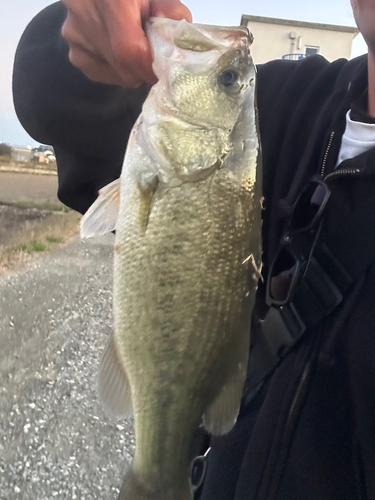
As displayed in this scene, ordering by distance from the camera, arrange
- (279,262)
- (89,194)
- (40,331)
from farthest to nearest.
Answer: (40,331) < (89,194) < (279,262)

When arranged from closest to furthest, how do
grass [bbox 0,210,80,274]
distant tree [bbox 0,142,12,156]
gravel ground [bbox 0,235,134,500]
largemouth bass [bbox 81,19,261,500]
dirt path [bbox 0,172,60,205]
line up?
largemouth bass [bbox 81,19,261,500], gravel ground [bbox 0,235,134,500], grass [bbox 0,210,80,274], dirt path [bbox 0,172,60,205], distant tree [bbox 0,142,12,156]

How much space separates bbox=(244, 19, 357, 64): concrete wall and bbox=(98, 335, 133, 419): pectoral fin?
15.0m

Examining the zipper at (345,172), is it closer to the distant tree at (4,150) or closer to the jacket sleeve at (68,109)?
the jacket sleeve at (68,109)

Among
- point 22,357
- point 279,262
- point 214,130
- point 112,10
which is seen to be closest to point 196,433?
point 279,262

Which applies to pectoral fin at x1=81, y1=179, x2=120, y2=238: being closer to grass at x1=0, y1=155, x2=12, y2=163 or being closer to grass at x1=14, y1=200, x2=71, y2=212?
grass at x1=14, y1=200, x2=71, y2=212

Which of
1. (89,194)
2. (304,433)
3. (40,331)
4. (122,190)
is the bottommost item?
(40,331)

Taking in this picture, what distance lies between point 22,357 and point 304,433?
11.0 feet

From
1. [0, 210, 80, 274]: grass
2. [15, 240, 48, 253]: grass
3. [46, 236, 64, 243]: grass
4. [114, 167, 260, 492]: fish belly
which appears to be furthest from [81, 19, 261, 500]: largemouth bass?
[46, 236, 64, 243]: grass

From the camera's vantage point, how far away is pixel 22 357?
12.6 feet

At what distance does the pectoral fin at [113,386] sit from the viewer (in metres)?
0.99

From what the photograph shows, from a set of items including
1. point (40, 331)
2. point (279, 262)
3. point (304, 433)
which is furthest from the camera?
point (40, 331)

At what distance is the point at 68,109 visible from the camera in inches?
47.1

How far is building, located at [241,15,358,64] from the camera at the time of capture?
1426 cm

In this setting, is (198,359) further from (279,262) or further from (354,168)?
(354,168)
